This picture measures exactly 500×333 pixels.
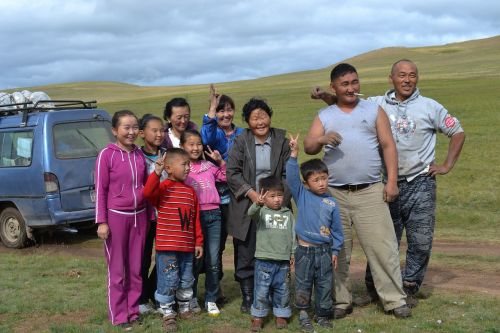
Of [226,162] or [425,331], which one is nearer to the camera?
[425,331]

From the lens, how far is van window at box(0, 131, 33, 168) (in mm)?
10211

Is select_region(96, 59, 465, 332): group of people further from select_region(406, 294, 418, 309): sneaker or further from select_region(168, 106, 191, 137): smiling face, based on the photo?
select_region(406, 294, 418, 309): sneaker

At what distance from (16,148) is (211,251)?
18.0 ft

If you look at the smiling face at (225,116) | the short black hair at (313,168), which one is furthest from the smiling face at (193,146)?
the short black hair at (313,168)

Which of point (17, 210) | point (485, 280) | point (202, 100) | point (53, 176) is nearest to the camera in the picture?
point (485, 280)

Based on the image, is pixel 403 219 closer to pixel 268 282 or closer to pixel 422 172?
pixel 422 172

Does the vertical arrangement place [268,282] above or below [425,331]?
above

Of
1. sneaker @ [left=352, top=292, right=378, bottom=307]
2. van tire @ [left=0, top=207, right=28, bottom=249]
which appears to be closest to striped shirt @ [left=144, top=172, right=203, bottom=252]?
sneaker @ [left=352, top=292, right=378, bottom=307]

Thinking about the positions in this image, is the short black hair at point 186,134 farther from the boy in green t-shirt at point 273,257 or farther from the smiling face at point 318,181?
the smiling face at point 318,181

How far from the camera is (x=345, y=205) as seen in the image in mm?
6059

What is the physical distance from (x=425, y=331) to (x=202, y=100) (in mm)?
39247

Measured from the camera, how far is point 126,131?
5.81m

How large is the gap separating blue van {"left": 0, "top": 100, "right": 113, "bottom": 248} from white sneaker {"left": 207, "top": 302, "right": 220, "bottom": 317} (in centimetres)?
437

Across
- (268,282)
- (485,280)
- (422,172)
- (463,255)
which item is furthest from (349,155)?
(463,255)
